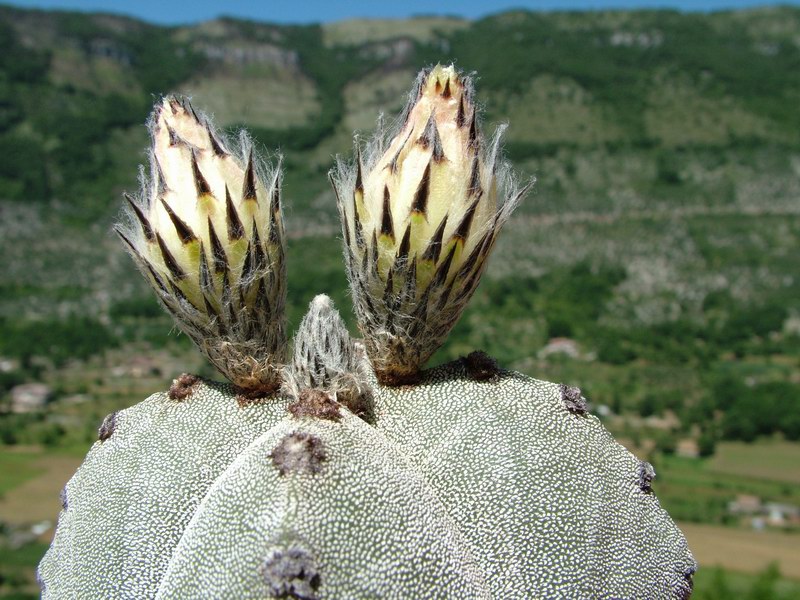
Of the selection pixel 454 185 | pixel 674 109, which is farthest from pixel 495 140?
pixel 674 109

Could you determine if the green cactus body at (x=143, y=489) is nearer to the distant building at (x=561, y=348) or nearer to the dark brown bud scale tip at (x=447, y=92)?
the dark brown bud scale tip at (x=447, y=92)

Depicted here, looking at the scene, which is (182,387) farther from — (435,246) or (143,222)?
(435,246)

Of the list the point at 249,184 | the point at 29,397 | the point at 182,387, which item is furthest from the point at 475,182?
the point at 29,397

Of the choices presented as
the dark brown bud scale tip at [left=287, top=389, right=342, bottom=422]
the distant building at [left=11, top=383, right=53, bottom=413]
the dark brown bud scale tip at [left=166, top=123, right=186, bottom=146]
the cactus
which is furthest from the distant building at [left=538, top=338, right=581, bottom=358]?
the dark brown bud scale tip at [left=287, top=389, right=342, bottom=422]

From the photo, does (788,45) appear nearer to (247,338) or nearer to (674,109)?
(674,109)

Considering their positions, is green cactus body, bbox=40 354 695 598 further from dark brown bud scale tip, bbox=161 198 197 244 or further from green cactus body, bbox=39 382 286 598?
dark brown bud scale tip, bbox=161 198 197 244

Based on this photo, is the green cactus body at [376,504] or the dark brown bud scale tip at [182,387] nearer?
the green cactus body at [376,504]

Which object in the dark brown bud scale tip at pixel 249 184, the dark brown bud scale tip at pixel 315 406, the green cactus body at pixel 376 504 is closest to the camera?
the green cactus body at pixel 376 504

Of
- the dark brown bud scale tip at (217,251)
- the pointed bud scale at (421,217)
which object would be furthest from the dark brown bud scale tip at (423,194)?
the dark brown bud scale tip at (217,251)
